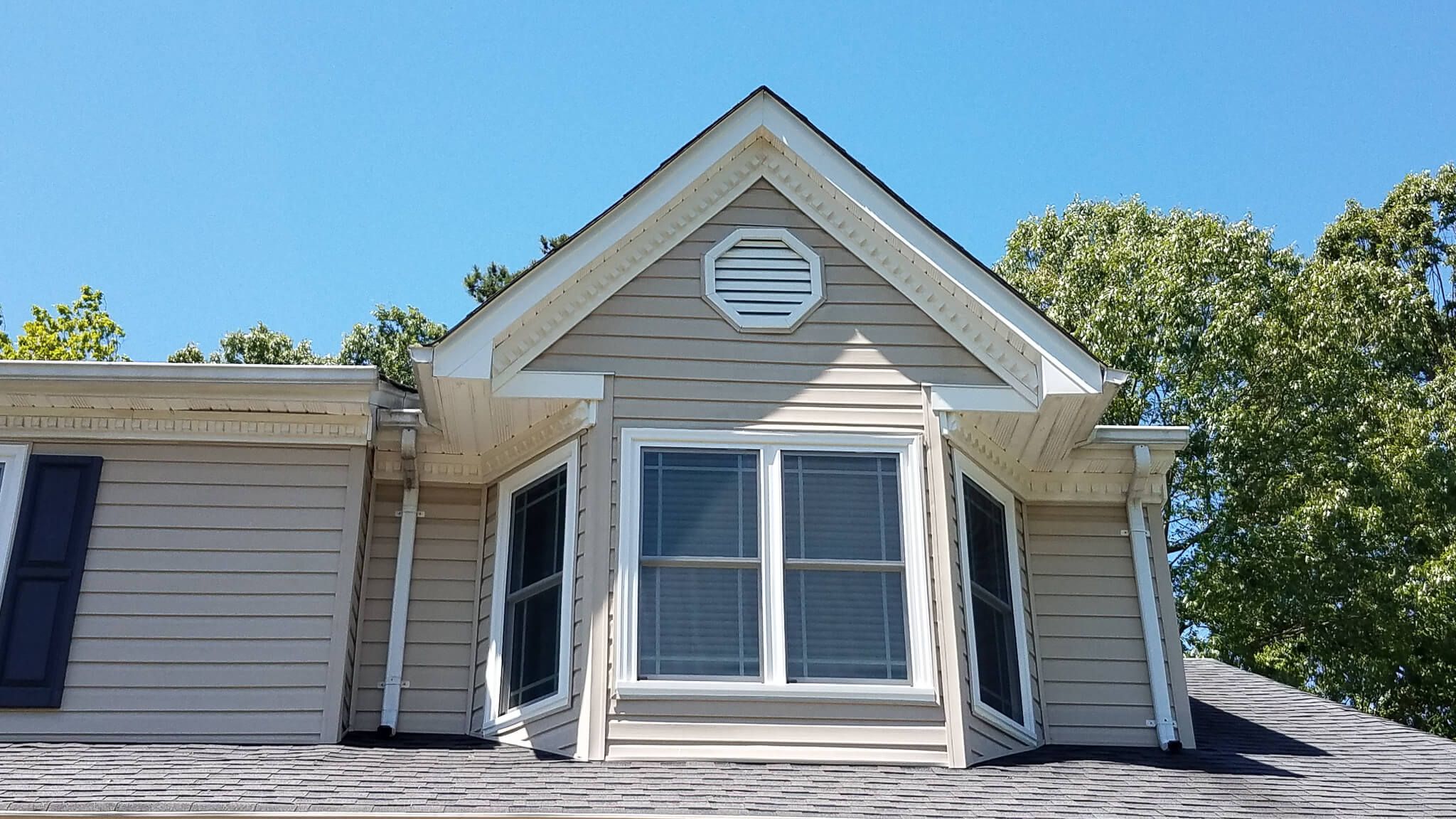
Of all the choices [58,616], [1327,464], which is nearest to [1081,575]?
[58,616]

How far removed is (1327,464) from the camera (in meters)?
19.5

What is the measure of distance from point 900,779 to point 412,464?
11.8 ft

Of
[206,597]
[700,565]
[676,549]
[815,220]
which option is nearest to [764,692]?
[700,565]

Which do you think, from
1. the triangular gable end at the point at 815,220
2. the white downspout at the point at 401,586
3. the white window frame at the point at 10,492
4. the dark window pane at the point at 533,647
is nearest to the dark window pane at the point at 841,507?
the triangular gable end at the point at 815,220

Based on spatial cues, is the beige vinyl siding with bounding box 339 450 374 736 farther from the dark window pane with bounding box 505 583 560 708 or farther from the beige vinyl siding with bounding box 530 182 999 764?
the beige vinyl siding with bounding box 530 182 999 764

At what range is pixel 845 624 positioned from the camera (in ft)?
25.1

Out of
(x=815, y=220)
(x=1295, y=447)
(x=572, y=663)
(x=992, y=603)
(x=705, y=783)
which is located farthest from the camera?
(x=1295, y=447)

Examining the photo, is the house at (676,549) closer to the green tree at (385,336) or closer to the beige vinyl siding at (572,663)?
the beige vinyl siding at (572,663)

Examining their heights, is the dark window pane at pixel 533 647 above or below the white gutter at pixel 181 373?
below

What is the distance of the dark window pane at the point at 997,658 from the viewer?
7.99 metres

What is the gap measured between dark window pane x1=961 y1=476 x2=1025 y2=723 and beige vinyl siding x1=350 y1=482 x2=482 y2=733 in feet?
9.99

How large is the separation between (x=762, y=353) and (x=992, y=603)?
2069 millimetres

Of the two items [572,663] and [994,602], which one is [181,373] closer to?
[572,663]

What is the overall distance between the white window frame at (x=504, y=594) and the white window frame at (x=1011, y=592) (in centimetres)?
225
